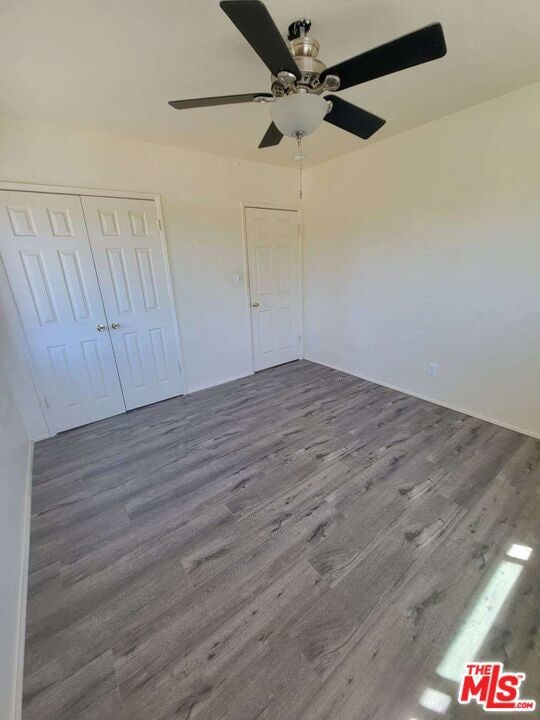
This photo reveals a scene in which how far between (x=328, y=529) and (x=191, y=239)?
9.53 ft

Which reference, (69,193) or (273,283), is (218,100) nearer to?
(69,193)

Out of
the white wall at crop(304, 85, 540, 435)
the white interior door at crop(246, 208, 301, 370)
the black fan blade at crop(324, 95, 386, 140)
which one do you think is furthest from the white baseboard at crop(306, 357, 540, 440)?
the black fan blade at crop(324, 95, 386, 140)

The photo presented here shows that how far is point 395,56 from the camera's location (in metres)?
1.19

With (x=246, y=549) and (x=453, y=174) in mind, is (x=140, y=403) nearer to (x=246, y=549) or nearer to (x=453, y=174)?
(x=246, y=549)

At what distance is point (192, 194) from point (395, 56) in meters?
2.33

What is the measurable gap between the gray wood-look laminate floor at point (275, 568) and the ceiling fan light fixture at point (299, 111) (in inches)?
80.8

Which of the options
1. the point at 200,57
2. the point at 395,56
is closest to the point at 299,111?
the point at 395,56

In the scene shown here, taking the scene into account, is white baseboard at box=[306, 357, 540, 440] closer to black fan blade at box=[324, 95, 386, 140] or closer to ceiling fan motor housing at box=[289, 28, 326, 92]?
black fan blade at box=[324, 95, 386, 140]

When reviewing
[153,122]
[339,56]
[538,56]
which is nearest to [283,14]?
[339,56]

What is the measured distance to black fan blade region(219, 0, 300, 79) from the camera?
3.06ft

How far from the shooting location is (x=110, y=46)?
151 centimetres

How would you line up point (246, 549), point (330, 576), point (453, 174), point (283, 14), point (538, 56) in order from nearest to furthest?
1. point (283, 14)
2. point (330, 576)
3. point (246, 549)
4. point (538, 56)
5. point (453, 174)

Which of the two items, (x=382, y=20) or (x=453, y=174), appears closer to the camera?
(x=382, y=20)

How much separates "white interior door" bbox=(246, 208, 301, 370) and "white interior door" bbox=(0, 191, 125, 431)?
176 centimetres
